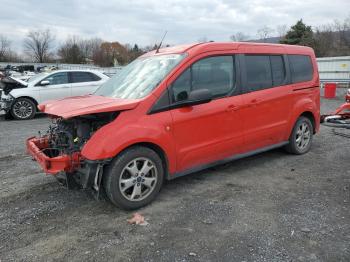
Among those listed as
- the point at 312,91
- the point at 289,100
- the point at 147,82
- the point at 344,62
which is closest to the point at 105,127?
the point at 147,82

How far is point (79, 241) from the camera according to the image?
343 centimetres

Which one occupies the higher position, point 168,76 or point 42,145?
point 168,76

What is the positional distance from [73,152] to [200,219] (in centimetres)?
166

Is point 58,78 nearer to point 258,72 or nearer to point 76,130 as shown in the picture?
point 76,130

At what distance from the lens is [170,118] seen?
4.23 metres

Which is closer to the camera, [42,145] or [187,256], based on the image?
[187,256]

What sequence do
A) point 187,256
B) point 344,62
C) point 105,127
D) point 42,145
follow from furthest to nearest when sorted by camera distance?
1. point 344,62
2. point 42,145
3. point 105,127
4. point 187,256

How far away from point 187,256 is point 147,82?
2.27 metres

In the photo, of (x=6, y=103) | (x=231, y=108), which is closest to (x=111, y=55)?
(x=6, y=103)

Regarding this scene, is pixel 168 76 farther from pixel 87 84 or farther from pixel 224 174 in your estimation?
pixel 87 84

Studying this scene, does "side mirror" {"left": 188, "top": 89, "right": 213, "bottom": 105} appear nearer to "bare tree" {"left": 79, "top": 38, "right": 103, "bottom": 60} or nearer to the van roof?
the van roof

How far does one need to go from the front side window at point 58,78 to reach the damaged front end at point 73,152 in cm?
809

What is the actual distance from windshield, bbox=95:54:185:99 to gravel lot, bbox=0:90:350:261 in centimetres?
142

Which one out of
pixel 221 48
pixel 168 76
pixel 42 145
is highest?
pixel 221 48
